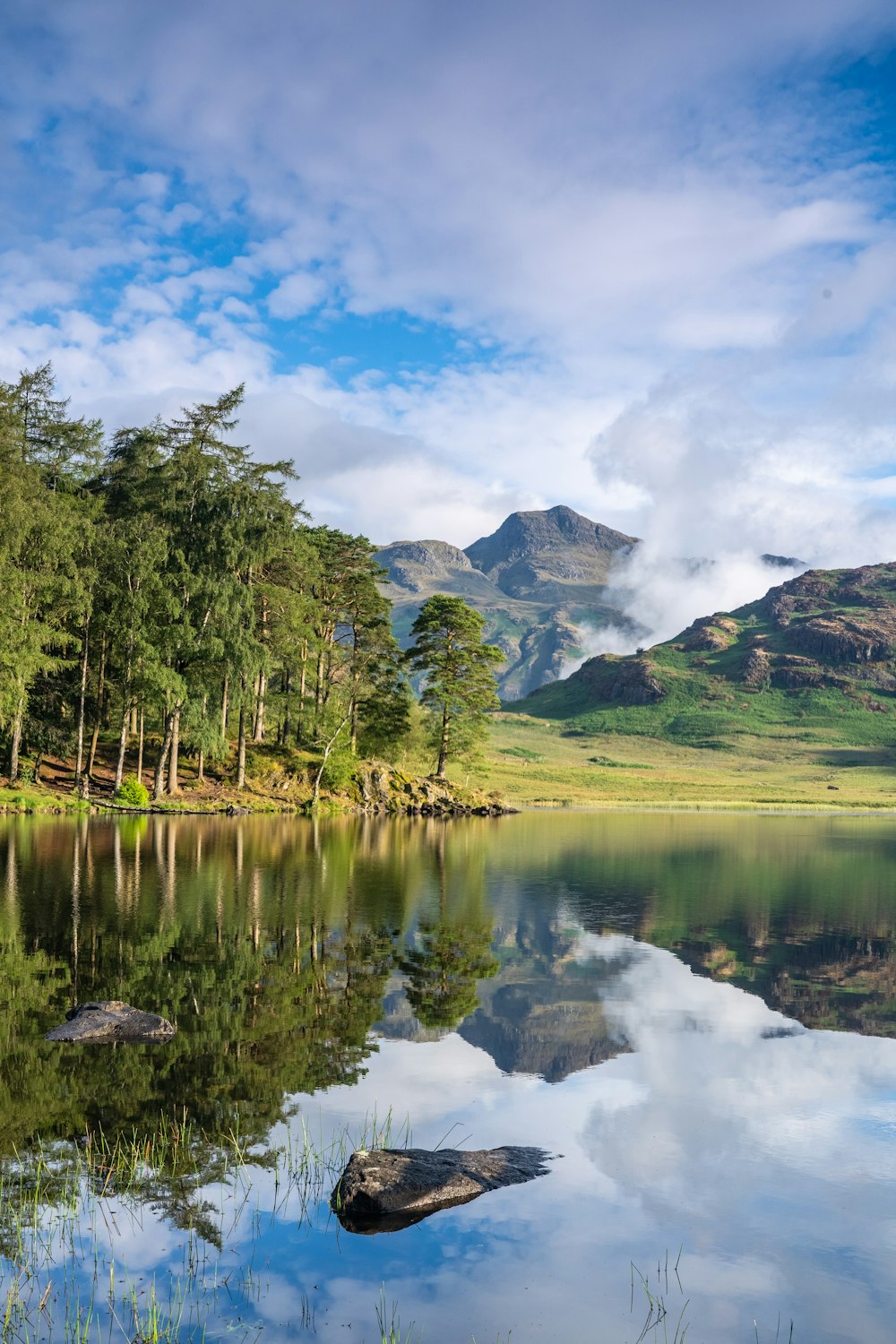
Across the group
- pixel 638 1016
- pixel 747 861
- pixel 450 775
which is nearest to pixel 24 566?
pixel 747 861

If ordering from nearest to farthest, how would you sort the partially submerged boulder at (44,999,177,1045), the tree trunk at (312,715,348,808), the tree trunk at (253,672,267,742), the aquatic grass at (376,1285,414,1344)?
1. the aquatic grass at (376,1285,414,1344)
2. the partially submerged boulder at (44,999,177,1045)
3. the tree trunk at (312,715,348,808)
4. the tree trunk at (253,672,267,742)

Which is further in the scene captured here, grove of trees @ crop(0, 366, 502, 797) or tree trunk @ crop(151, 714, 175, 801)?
tree trunk @ crop(151, 714, 175, 801)

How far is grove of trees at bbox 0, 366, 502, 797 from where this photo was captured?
198 ft

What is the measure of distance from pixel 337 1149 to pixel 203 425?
7103 centimetres

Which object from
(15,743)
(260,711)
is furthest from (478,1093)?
(260,711)

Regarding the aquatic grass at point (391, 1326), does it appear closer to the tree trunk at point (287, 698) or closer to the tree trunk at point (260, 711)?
the tree trunk at point (260, 711)

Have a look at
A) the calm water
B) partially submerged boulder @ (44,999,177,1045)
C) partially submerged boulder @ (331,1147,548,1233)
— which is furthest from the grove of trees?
partially submerged boulder @ (331,1147,548,1233)

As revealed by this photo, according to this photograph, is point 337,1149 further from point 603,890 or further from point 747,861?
point 747,861

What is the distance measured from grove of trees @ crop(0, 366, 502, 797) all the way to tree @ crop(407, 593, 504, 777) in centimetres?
913

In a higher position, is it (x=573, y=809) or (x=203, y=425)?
(x=203, y=425)

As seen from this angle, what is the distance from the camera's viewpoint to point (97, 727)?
7012 cm

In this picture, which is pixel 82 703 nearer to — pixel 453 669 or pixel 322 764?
pixel 322 764

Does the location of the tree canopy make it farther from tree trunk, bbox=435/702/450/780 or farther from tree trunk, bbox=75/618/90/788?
tree trunk, bbox=435/702/450/780

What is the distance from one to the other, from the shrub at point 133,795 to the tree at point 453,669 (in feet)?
110
